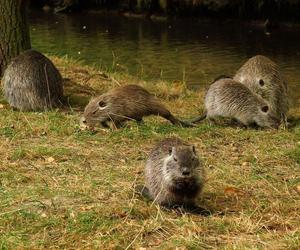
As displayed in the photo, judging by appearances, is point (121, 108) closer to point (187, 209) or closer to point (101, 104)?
point (101, 104)

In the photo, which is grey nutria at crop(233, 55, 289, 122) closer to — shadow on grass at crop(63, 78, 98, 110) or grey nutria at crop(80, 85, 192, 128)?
grey nutria at crop(80, 85, 192, 128)

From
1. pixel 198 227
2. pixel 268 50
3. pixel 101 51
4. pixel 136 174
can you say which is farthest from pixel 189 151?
pixel 268 50

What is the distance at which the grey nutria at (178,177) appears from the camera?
4.20 m

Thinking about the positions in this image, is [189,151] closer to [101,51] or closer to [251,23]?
[101,51]

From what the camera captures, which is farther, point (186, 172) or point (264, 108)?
point (264, 108)

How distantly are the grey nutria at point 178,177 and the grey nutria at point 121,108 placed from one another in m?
2.22

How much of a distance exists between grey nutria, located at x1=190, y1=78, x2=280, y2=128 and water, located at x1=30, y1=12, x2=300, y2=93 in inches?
157

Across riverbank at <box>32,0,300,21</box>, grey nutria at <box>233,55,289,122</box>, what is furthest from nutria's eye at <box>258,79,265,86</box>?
riverbank at <box>32,0,300,21</box>

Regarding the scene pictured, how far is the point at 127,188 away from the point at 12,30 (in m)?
4.09

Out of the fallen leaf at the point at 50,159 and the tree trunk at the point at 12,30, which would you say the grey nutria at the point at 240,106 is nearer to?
the fallen leaf at the point at 50,159

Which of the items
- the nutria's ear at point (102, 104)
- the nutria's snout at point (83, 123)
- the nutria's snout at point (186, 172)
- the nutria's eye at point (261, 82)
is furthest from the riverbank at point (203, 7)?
the nutria's snout at point (186, 172)

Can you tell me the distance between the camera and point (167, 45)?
16.9 meters

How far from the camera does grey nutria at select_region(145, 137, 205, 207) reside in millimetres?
4203

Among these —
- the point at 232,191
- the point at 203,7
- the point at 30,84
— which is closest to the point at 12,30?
the point at 30,84
